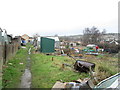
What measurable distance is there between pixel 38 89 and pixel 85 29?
150 ft

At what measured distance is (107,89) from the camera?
3.01m

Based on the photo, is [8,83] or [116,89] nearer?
[116,89]

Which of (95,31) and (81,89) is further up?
(95,31)

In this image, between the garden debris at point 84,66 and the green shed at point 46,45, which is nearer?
the garden debris at point 84,66

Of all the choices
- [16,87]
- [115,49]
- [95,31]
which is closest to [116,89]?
[16,87]

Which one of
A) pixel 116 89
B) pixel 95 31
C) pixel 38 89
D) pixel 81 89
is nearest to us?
pixel 116 89

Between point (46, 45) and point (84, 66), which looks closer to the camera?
point (84, 66)

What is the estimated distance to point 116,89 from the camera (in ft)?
9.67

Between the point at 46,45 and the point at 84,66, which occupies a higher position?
the point at 46,45

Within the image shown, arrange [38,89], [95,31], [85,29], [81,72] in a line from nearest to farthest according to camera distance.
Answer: [38,89], [81,72], [95,31], [85,29]

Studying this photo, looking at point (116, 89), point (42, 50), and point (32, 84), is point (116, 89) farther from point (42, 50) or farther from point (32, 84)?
point (42, 50)

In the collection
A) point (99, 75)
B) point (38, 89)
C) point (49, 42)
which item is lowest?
point (38, 89)

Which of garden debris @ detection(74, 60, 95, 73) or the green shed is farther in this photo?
the green shed

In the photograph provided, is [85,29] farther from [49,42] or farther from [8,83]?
[8,83]
